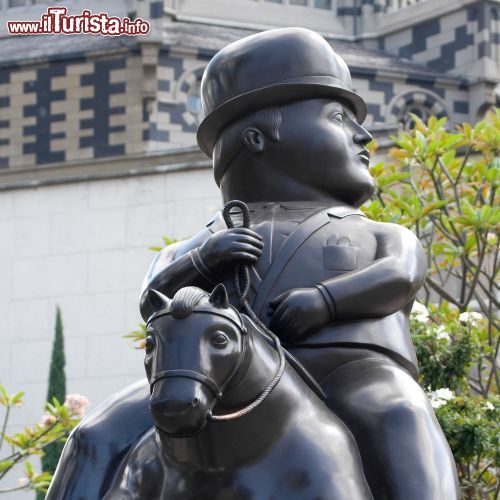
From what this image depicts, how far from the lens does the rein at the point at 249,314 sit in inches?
162

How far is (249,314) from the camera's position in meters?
4.47

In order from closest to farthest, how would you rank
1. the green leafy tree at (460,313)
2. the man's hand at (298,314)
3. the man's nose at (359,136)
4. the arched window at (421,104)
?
the man's hand at (298,314) → the man's nose at (359,136) → the green leafy tree at (460,313) → the arched window at (421,104)

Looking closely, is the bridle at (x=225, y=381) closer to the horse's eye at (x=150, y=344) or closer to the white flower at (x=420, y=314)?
the horse's eye at (x=150, y=344)

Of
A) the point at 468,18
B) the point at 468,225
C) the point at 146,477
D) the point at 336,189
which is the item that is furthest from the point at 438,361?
the point at 468,18

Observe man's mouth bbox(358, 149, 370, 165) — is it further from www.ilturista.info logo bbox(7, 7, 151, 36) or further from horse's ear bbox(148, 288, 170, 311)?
www.ilturista.info logo bbox(7, 7, 151, 36)

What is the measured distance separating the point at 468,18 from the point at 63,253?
30.6ft

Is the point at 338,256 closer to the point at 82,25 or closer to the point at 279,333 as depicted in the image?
the point at 279,333

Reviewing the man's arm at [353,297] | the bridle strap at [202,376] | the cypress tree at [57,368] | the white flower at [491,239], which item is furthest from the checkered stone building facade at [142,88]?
the bridle strap at [202,376]

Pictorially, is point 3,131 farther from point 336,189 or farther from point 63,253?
point 336,189

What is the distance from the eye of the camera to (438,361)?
9.10 metres

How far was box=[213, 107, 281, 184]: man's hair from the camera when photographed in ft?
15.9

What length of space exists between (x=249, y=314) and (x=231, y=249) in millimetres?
209

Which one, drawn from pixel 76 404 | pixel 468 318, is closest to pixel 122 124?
pixel 76 404

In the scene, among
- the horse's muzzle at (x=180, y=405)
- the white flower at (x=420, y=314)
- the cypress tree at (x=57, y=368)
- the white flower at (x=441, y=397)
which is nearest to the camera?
the horse's muzzle at (x=180, y=405)
